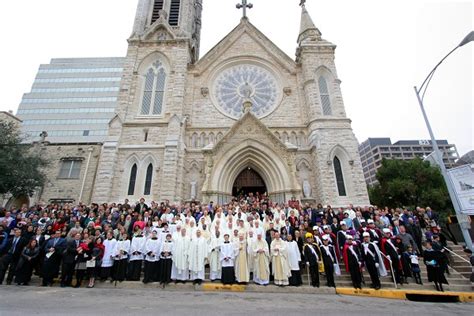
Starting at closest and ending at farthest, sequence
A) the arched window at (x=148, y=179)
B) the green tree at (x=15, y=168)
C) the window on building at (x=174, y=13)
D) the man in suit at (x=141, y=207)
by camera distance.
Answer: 1. the man in suit at (x=141, y=207)
2. the green tree at (x=15, y=168)
3. the arched window at (x=148, y=179)
4. the window on building at (x=174, y=13)

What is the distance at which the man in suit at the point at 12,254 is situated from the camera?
6.83 meters

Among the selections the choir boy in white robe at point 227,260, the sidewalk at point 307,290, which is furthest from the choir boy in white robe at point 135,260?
the choir boy in white robe at point 227,260

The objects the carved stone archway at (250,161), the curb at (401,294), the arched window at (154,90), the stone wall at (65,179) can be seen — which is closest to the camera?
the curb at (401,294)

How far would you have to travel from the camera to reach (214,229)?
7.99 meters

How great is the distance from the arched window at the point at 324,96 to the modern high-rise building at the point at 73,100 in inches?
1313

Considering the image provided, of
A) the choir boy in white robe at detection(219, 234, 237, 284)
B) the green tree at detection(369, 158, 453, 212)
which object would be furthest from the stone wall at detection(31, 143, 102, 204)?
the green tree at detection(369, 158, 453, 212)

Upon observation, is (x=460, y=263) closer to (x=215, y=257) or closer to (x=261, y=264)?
(x=261, y=264)

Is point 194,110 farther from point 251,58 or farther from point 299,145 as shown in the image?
point 299,145

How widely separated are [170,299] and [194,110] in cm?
1330

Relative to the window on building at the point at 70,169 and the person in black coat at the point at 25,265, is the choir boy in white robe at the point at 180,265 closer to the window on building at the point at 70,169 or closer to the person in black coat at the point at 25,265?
the person in black coat at the point at 25,265

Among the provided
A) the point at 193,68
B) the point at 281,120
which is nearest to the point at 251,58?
the point at 193,68

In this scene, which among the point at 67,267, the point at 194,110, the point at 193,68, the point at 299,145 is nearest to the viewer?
the point at 67,267

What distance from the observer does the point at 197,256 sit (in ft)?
23.8

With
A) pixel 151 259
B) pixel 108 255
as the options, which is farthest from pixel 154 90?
pixel 151 259
